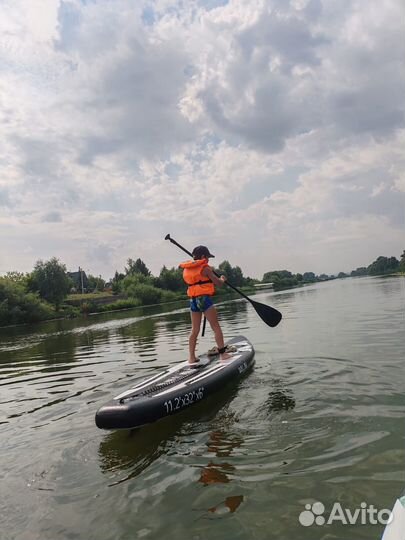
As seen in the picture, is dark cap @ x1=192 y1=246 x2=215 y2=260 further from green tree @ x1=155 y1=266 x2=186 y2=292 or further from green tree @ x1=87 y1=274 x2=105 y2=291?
green tree @ x1=87 y1=274 x2=105 y2=291

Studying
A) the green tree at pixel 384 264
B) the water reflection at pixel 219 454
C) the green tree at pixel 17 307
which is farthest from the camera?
the green tree at pixel 384 264

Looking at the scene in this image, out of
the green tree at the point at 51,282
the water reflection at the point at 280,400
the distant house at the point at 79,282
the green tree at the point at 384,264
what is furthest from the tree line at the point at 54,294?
the green tree at the point at 384,264

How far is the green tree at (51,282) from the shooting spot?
5675 centimetres

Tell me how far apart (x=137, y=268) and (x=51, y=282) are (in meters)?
46.3

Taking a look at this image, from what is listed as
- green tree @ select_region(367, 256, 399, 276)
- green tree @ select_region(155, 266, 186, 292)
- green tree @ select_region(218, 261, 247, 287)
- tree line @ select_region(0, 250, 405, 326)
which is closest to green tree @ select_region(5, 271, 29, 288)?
tree line @ select_region(0, 250, 405, 326)

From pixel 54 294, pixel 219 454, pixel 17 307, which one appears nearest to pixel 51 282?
pixel 54 294

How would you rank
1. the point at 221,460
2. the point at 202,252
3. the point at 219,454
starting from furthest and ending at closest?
1. the point at 202,252
2. the point at 219,454
3. the point at 221,460

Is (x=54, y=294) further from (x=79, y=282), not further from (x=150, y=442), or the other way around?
(x=150, y=442)

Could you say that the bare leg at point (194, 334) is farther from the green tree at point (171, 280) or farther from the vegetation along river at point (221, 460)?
the green tree at point (171, 280)

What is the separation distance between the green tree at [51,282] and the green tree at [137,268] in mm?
39574

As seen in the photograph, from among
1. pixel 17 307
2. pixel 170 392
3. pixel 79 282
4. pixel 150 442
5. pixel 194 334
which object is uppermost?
pixel 79 282

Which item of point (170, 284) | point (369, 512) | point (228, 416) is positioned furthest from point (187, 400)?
point (170, 284)

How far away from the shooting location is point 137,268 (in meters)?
103

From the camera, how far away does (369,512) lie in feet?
11.1
